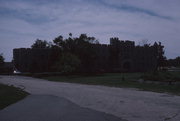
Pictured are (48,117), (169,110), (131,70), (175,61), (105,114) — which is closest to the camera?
(48,117)

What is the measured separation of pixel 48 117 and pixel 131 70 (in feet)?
243

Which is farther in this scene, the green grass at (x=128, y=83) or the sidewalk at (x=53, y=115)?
the green grass at (x=128, y=83)

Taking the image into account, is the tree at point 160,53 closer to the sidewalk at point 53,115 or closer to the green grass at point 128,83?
the green grass at point 128,83

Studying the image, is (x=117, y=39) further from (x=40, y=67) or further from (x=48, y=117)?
(x=48, y=117)

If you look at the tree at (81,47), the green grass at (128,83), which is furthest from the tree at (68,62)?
the green grass at (128,83)

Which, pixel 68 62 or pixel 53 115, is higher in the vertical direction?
pixel 68 62

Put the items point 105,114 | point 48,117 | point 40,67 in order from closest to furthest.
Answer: point 48,117 → point 105,114 → point 40,67

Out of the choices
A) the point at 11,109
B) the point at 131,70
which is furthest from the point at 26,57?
the point at 11,109

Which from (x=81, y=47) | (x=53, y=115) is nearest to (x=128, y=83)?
(x=53, y=115)

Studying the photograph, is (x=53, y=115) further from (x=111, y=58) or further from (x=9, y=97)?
(x=111, y=58)

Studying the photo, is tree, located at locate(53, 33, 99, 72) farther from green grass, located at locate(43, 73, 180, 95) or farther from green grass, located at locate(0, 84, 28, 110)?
green grass, located at locate(0, 84, 28, 110)

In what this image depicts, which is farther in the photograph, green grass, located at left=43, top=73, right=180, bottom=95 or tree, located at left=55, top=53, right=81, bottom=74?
tree, located at left=55, top=53, right=81, bottom=74

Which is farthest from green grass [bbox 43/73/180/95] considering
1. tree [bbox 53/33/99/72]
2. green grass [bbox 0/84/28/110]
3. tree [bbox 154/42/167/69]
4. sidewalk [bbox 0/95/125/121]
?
tree [bbox 154/42/167/69]

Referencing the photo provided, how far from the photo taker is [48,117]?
36.4 feet
